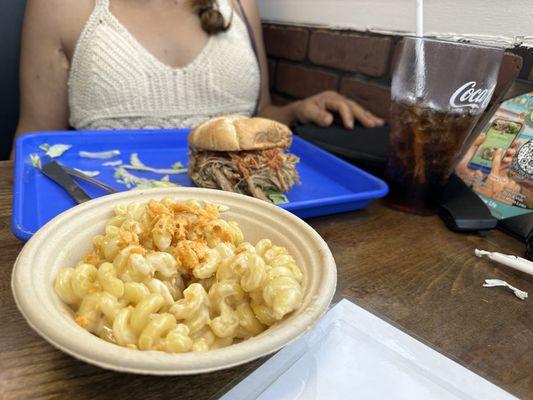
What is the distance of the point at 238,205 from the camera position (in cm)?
60

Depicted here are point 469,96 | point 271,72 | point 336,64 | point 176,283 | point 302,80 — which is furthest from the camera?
point 271,72

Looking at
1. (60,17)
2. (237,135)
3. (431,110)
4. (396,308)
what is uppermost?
(60,17)

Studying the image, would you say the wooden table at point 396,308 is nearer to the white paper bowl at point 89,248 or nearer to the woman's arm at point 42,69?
the white paper bowl at point 89,248

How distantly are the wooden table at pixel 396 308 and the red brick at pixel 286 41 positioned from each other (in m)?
0.94

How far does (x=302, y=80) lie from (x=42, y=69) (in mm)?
949

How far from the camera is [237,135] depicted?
879 millimetres

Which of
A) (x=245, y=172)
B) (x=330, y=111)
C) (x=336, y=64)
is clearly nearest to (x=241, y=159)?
(x=245, y=172)

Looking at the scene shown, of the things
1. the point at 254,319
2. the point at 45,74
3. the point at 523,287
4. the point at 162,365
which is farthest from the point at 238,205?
the point at 45,74

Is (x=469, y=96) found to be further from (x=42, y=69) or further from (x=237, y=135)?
(x=42, y=69)

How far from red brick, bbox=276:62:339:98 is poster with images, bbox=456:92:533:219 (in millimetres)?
710

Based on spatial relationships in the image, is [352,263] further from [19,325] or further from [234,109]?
[234,109]

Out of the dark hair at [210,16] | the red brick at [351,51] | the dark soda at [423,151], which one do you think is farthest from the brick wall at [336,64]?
the dark hair at [210,16]

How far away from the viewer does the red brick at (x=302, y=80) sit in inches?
59.6

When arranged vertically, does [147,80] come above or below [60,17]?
below
